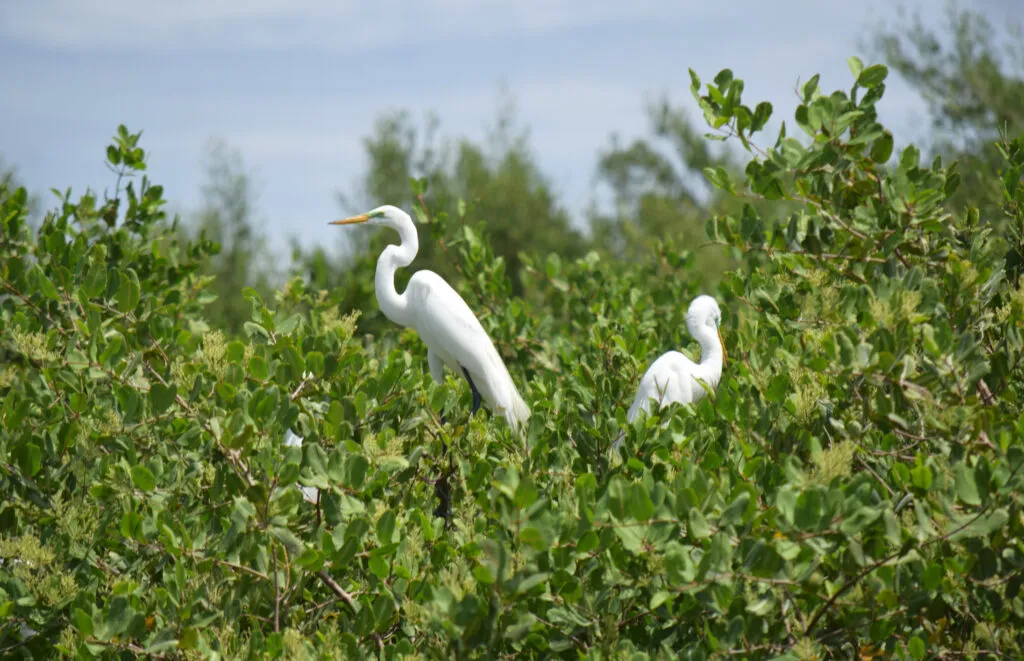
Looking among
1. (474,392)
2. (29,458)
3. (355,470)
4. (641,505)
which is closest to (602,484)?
(641,505)

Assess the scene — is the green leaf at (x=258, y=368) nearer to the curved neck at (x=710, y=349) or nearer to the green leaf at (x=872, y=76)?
the green leaf at (x=872, y=76)

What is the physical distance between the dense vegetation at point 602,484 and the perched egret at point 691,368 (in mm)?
487

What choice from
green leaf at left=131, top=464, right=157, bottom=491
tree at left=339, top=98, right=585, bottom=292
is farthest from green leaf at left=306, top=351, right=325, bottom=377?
tree at left=339, top=98, right=585, bottom=292

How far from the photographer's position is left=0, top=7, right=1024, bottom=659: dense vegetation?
6.08ft

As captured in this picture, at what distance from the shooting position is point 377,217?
→ 4652 millimetres

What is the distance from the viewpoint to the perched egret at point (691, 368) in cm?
386

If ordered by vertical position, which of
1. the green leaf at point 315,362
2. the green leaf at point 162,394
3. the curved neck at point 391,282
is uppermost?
the curved neck at point 391,282

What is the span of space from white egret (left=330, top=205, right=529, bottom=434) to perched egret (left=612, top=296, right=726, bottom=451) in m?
0.60

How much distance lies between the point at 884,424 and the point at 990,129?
52.3 ft

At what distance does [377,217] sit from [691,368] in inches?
68.9

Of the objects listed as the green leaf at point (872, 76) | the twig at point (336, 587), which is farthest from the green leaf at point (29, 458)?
the green leaf at point (872, 76)

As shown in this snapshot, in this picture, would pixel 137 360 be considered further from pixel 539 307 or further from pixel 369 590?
pixel 539 307

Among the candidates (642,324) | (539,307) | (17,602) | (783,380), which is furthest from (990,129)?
(17,602)

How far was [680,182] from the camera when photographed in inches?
1206
